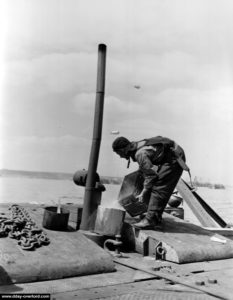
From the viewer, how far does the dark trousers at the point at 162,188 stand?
19.9ft

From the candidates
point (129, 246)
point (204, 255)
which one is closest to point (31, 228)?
point (129, 246)

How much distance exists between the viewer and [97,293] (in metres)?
3.74

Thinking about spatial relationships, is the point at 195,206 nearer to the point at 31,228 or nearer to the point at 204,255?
the point at 204,255

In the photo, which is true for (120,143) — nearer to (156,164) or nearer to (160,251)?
(156,164)

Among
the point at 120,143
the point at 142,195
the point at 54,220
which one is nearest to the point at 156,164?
the point at 142,195

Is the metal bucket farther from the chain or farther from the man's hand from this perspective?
the man's hand

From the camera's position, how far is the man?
6.01 metres

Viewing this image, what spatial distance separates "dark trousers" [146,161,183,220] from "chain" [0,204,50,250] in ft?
5.66

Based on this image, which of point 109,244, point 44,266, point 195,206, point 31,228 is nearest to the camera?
point 44,266

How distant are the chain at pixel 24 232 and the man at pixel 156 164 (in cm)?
158

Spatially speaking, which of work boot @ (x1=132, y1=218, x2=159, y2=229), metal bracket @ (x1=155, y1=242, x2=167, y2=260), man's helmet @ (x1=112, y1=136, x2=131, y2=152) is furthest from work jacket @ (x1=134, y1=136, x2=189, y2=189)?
metal bracket @ (x1=155, y1=242, x2=167, y2=260)

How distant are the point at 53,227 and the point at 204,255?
6.84ft

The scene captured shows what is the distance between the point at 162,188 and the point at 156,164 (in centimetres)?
39

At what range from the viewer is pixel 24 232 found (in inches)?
197
